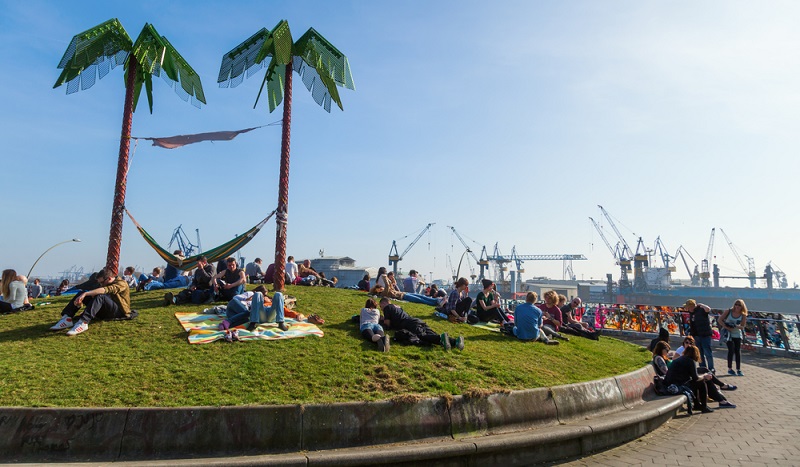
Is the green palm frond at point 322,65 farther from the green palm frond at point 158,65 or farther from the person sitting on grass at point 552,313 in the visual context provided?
the person sitting on grass at point 552,313

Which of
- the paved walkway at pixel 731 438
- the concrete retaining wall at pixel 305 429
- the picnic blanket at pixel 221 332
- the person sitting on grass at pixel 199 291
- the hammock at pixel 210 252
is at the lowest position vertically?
the paved walkway at pixel 731 438

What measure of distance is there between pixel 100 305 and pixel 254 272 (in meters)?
7.93

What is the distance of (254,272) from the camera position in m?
17.3

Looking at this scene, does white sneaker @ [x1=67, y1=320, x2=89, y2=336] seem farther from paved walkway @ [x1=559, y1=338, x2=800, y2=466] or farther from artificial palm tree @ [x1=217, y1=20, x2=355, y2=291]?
paved walkway @ [x1=559, y1=338, x2=800, y2=466]

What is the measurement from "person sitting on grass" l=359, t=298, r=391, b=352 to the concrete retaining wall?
2242mm

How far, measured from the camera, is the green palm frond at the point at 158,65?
1345 cm

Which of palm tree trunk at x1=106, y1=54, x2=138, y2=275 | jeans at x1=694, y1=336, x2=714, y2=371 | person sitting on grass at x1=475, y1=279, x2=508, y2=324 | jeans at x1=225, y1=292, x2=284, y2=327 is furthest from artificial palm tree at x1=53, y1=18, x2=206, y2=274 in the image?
jeans at x1=694, y1=336, x2=714, y2=371

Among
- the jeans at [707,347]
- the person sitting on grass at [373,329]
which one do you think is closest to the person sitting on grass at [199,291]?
→ the person sitting on grass at [373,329]

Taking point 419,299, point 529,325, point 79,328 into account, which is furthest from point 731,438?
point 79,328

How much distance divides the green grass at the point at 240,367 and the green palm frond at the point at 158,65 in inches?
291

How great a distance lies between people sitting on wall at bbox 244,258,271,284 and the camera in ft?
56.0

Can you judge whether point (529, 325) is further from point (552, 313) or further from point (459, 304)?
point (552, 313)

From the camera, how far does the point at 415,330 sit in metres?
9.54

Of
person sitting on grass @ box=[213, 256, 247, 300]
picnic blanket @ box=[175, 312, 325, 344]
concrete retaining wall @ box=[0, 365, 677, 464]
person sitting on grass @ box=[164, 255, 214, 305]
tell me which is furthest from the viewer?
person sitting on grass @ box=[213, 256, 247, 300]
